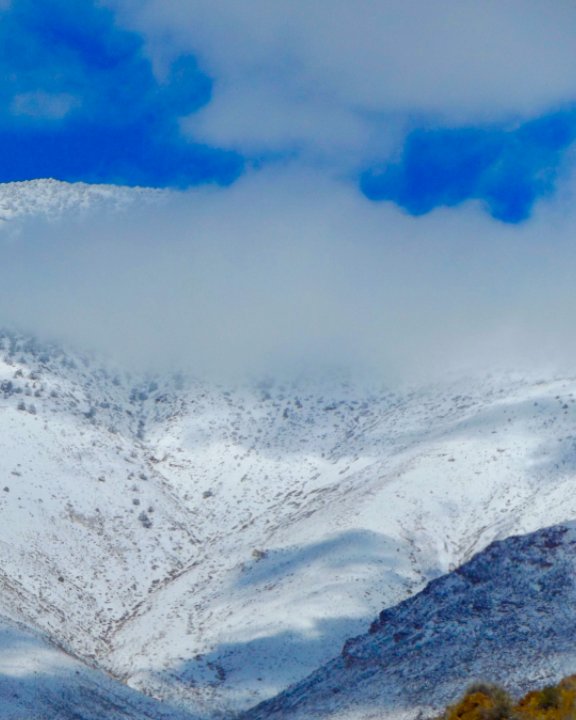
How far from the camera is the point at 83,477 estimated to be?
69375 millimetres

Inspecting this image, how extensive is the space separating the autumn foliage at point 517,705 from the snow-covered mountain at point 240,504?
2113 centimetres

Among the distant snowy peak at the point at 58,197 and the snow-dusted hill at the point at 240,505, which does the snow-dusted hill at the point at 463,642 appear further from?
the distant snowy peak at the point at 58,197

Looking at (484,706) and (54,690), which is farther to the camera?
(54,690)

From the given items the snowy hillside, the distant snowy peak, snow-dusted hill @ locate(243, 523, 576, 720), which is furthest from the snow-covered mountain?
the distant snowy peak

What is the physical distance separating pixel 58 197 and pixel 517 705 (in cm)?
15520

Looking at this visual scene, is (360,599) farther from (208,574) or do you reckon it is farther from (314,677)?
(314,677)

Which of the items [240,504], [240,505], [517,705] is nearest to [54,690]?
[517,705]

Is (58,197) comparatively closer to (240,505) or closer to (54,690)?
(240,505)

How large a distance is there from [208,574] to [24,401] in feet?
76.5

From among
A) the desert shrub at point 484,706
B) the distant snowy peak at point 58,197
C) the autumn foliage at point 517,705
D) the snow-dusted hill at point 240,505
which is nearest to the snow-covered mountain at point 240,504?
the snow-dusted hill at point 240,505

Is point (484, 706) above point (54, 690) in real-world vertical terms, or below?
below

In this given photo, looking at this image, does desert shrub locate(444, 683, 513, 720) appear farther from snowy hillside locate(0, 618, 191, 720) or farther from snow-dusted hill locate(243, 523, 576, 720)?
snowy hillside locate(0, 618, 191, 720)

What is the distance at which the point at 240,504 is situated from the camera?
70562mm

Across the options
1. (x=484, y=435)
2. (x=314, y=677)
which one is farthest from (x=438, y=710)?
(x=484, y=435)
